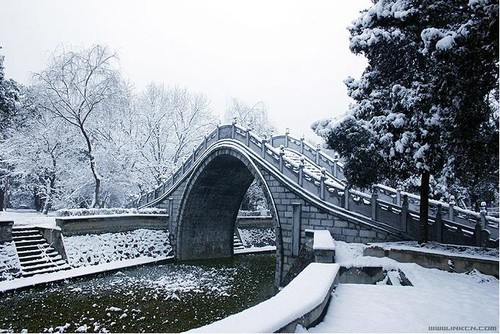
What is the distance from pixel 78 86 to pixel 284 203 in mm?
15786

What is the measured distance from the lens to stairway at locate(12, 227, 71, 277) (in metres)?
15.3

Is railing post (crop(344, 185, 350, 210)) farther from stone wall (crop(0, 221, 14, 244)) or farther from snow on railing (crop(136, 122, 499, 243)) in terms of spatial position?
stone wall (crop(0, 221, 14, 244))

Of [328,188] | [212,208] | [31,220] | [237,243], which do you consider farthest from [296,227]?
[31,220]

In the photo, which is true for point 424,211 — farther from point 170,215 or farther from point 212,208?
point 170,215

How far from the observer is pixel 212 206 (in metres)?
25.3

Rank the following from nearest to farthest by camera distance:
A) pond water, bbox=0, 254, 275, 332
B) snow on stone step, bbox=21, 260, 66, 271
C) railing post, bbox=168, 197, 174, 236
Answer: pond water, bbox=0, 254, 275, 332 < snow on stone step, bbox=21, 260, 66, 271 < railing post, bbox=168, 197, 174, 236

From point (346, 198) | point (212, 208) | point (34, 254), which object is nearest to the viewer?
point (346, 198)

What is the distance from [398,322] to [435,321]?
54 cm

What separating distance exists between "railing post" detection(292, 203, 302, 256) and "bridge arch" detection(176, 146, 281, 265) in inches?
253

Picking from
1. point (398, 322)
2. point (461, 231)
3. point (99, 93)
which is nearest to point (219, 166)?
point (99, 93)

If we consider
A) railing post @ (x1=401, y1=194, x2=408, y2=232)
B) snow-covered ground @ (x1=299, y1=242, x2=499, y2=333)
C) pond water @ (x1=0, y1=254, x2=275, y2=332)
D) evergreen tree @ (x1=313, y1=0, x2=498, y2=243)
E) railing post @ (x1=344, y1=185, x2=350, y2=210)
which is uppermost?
evergreen tree @ (x1=313, y1=0, x2=498, y2=243)

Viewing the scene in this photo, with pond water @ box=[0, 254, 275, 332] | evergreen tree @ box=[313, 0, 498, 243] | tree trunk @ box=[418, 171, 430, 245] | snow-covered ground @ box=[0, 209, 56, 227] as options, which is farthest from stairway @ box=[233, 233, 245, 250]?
tree trunk @ box=[418, 171, 430, 245]

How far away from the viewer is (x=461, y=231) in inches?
435

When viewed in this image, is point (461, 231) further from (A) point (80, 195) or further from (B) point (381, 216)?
(A) point (80, 195)
